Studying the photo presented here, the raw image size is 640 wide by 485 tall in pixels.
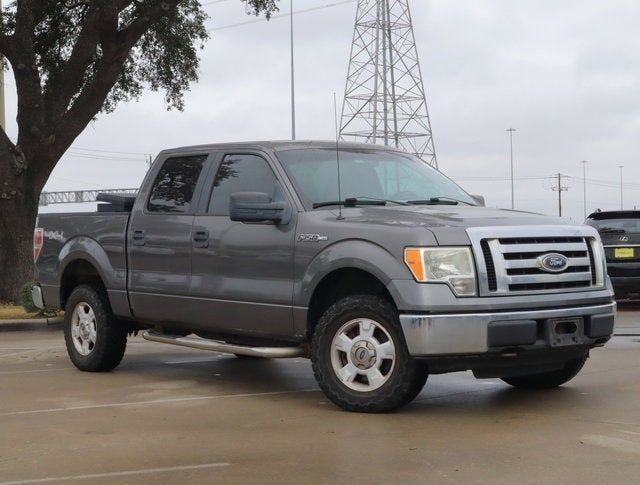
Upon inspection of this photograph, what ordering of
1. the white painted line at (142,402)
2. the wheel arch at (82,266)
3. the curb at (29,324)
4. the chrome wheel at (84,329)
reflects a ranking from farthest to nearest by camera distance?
the curb at (29,324), the chrome wheel at (84,329), the wheel arch at (82,266), the white painted line at (142,402)

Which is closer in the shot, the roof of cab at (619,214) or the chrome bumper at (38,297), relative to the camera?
the chrome bumper at (38,297)

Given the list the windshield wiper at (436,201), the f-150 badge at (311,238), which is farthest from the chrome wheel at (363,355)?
the windshield wiper at (436,201)

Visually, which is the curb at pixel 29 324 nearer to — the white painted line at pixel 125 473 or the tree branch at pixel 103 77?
the tree branch at pixel 103 77

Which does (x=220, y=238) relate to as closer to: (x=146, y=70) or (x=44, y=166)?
(x=44, y=166)

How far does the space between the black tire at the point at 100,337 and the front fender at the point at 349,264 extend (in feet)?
8.56

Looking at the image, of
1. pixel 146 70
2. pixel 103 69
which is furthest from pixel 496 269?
pixel 146 70

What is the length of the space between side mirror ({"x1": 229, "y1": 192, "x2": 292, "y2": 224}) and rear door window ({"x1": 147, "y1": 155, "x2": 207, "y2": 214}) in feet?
3.92

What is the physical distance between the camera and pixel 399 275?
6.76 metres

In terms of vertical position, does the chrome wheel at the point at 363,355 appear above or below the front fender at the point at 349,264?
below

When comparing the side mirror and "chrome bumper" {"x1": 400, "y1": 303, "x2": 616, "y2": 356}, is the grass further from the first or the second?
"chrome bumper" {"x1": 400, "y1": 303, "x2": 616, "y2": 356}

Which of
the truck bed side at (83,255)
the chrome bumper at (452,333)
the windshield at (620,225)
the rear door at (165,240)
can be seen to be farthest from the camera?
the windshield at (620,225)

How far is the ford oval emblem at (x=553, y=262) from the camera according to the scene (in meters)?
6.91

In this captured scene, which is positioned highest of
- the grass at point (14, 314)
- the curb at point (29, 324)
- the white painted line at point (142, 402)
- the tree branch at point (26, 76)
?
the tree branch at point (26, 76)

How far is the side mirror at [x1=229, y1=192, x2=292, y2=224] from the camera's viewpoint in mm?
7488
